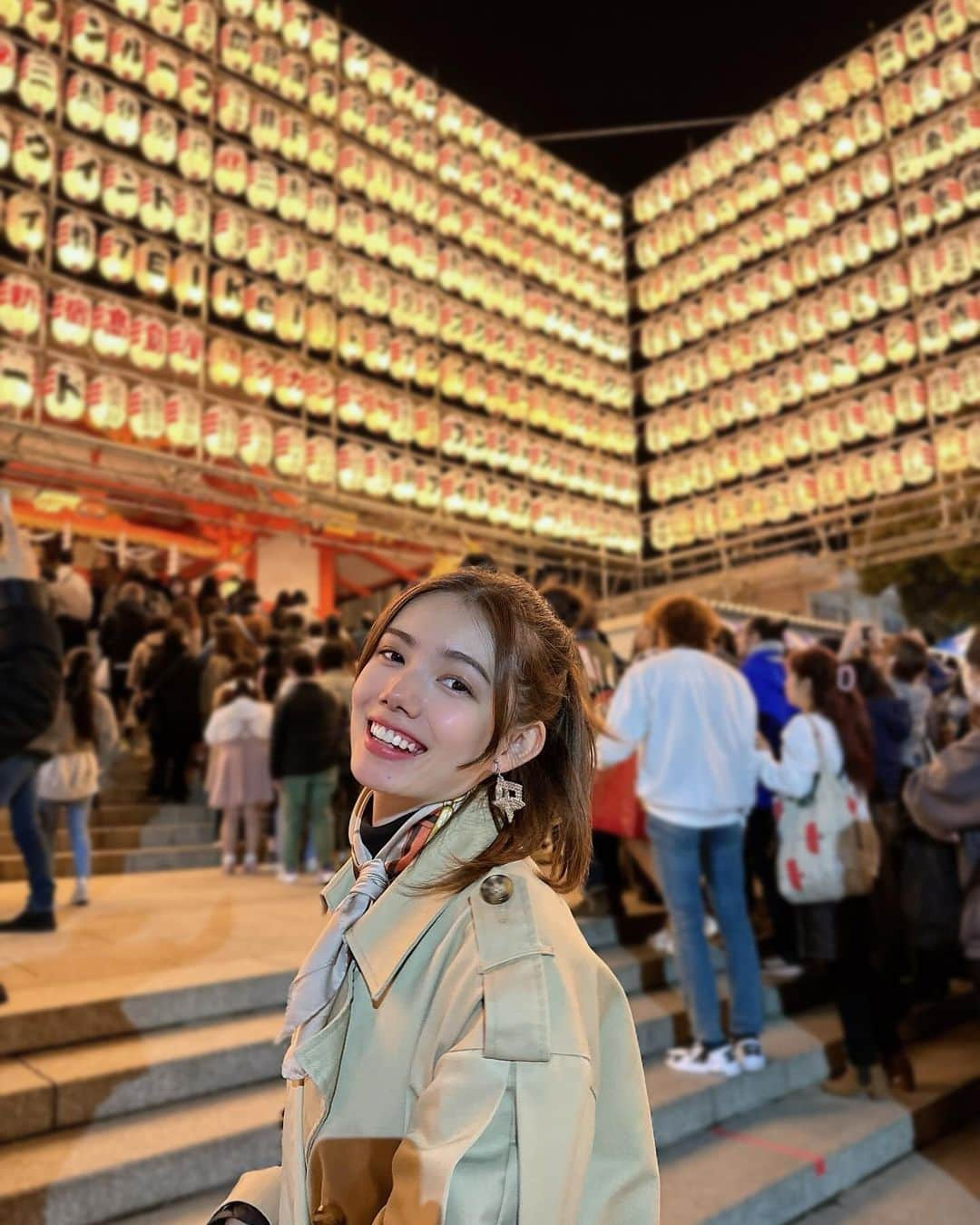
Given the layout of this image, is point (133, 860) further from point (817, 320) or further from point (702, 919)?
point (817, 320)

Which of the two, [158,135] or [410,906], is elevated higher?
[158,135]

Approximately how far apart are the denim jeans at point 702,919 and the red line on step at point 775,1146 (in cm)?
30

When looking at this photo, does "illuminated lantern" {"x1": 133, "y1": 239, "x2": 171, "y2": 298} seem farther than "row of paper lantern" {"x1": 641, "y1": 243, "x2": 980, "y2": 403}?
No

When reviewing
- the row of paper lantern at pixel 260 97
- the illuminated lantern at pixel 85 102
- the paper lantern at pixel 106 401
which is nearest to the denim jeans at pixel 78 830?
the paper lantern at pixel 106 401

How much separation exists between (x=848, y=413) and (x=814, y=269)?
231cm

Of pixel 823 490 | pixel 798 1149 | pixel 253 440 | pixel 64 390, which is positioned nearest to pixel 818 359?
pixel 823 490

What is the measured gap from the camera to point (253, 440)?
973 cm

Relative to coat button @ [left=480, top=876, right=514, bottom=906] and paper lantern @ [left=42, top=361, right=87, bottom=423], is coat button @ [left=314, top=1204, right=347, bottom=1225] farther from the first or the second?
paper lantern @ [left=42, top=361, right=87, bottom=423]

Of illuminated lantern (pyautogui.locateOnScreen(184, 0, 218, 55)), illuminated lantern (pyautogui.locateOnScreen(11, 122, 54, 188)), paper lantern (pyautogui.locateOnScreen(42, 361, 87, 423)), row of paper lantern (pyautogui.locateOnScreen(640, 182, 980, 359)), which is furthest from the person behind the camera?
row of paper lantern (pyautogui.locateOnScreen(640, 182, 980, 359))

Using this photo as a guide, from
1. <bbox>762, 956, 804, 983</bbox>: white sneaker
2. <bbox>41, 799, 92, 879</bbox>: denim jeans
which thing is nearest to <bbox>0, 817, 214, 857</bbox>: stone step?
<bbox>41, 799, 92, 879</bbox>: denim jeans

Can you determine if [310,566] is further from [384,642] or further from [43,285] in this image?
[384,642]

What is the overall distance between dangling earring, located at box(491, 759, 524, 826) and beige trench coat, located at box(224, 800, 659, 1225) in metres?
0.04

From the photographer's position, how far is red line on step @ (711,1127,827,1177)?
297cm

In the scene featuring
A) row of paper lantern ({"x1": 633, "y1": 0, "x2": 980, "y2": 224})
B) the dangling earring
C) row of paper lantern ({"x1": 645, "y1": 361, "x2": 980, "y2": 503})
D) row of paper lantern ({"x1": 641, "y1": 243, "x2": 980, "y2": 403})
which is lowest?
the dangling earring
